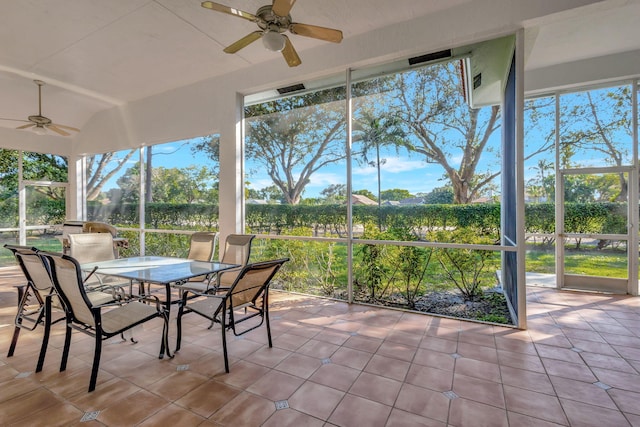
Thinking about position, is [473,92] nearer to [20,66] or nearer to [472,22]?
[472,22]

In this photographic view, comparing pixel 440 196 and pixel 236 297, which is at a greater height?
pixel 440 196

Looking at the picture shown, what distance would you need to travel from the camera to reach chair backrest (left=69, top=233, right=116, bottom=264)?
3561 millimetres

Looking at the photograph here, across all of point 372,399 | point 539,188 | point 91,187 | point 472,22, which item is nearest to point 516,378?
point 372,399

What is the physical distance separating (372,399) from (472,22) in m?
3.67

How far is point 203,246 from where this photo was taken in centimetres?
386

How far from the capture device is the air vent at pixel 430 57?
3.59m

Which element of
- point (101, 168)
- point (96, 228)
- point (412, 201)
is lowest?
point (96, 228)

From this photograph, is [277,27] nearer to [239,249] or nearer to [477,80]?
[239,249]

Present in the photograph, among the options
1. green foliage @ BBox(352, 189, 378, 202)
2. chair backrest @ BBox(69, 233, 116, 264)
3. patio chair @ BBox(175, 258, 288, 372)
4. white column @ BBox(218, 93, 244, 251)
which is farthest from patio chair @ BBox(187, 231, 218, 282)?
green foliage @ BBox(352, 189, 378, 202)

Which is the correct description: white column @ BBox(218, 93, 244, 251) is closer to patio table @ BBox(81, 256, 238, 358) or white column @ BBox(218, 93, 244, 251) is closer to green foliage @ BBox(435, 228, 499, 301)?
patio table @ BBox(81, 256, 238, 358)

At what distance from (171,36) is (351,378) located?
4.41 metres

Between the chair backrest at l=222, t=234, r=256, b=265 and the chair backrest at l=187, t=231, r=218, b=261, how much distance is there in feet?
0.77

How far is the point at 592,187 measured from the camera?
4.56m

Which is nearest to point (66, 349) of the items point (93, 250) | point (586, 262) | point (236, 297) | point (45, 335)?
point (45, 335)
